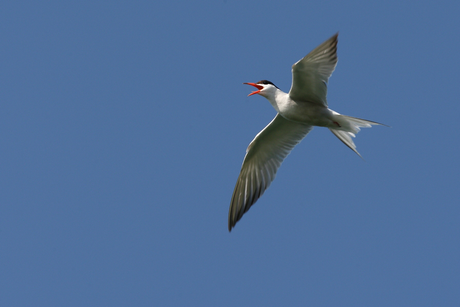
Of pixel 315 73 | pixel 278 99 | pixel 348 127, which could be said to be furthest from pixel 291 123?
pixel 315 73

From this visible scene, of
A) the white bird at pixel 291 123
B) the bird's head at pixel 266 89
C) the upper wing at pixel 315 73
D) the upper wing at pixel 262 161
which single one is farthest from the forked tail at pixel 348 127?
the bird's head at pixel 266 89

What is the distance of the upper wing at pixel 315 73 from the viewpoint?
24.3 feet

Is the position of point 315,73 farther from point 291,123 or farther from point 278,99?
point 291,123

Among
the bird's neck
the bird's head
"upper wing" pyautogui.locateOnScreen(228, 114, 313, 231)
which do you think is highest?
the bird's head

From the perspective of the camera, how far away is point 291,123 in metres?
9.44

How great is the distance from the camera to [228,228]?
375 inches

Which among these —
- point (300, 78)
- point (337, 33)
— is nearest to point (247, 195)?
point (300, 78)

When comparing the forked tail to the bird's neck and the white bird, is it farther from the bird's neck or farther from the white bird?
the bird's neck

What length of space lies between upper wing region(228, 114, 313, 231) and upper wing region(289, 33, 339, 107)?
1.29 m

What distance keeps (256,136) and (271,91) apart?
1140mm

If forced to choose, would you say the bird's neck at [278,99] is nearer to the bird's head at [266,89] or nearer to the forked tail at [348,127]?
the bird's head at [266,89]

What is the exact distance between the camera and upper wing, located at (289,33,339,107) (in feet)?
24.3

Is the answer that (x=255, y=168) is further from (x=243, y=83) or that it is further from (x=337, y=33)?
(x=337, y=33)

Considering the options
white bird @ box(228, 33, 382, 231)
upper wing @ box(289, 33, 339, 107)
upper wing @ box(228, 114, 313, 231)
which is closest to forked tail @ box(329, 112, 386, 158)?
white bird @ box(228, 33, 382, 231)
